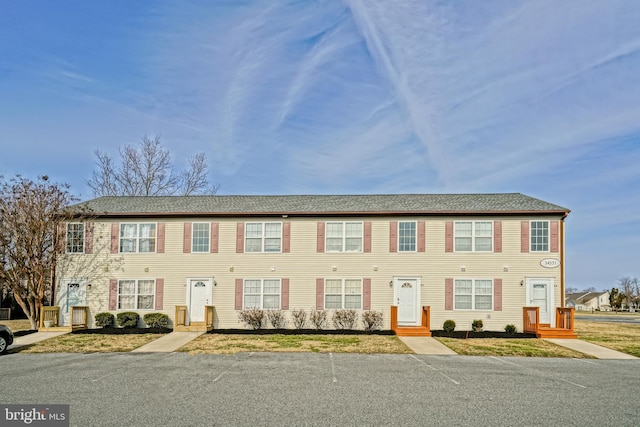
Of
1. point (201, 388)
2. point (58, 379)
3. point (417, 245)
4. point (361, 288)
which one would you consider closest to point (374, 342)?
point (361, 288)

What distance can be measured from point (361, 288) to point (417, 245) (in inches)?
117

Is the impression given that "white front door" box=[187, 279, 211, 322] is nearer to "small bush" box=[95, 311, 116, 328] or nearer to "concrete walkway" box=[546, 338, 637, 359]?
Result: "small bush" box=[95, 311, 116, 328]

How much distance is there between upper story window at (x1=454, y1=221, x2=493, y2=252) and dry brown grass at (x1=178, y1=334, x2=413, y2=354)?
5.36 meters


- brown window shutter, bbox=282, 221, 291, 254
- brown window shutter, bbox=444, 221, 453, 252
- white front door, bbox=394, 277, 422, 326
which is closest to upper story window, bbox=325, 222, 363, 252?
brown window shutter, bbox=282, 221, 291, 254

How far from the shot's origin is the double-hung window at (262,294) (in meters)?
23.4

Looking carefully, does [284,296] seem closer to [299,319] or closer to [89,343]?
[299,319]

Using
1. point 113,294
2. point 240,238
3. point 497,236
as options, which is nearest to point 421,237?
point 497,236

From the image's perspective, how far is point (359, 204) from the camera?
24.7 meters

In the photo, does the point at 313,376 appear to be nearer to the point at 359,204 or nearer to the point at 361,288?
the point at 361,288

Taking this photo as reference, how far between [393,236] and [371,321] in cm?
368

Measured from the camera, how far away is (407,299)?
910 inches

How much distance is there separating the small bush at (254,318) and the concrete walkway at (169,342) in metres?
2.05

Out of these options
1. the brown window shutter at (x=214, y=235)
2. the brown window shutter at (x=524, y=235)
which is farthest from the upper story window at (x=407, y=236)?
the brown window shutter at (x=214, y=235)

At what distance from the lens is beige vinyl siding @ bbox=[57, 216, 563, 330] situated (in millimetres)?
22891
